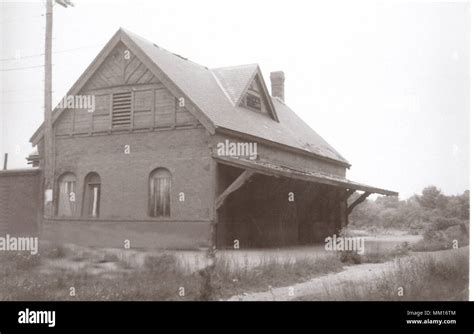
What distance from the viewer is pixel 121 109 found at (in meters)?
20.9

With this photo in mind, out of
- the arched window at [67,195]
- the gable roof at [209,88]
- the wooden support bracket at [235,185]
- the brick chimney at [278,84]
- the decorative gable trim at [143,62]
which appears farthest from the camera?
the brick chimney at [278,84]

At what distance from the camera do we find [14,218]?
19172mm

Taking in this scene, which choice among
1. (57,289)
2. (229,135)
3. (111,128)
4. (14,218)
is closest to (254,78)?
(229,135)

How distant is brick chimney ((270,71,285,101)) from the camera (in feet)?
117

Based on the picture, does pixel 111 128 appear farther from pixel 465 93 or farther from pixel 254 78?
pixel 465 93

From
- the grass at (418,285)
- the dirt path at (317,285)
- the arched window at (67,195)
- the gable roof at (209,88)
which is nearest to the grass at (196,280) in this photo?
the grass at (418,285)

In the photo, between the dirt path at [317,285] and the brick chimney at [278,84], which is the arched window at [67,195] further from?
the brick chimney at [278,84]

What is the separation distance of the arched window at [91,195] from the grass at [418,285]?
1255cm

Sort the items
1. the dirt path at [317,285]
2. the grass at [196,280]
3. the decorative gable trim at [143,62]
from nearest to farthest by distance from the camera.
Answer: the grass at [196,280] < the dirt path at [317,285] < the decorative gable trim at [143,62]

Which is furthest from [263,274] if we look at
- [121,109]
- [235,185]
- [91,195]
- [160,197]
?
[91,195]

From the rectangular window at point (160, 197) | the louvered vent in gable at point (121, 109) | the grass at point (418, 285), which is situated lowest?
the grass at point (418, 285)

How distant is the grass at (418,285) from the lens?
10.0m

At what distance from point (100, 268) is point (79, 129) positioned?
31.9 ft
